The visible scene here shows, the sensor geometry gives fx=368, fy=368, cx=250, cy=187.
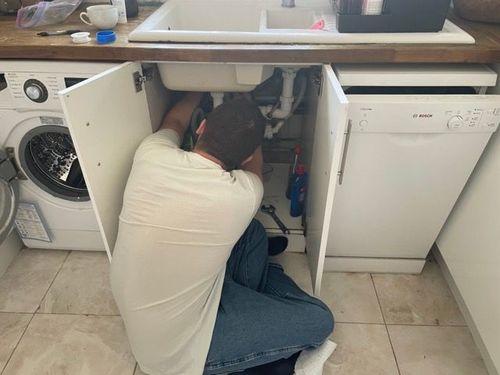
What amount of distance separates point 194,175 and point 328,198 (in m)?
0.39

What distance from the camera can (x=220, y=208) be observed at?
0.99 meters

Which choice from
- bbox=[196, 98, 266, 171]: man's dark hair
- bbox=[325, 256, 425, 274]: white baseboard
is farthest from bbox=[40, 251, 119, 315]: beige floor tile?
bbox=[325, 256, 425, 274]: white baseboard

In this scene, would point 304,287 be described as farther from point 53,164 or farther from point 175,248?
point 53,164

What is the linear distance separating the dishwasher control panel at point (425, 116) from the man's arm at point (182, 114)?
0.67m

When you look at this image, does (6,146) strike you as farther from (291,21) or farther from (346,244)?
(346,244)

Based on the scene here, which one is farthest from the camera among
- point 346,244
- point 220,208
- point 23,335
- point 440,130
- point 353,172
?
point 346,244

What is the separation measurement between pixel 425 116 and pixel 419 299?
0.76 metres

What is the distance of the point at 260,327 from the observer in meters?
1.07

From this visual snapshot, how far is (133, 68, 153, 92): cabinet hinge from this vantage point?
119cm

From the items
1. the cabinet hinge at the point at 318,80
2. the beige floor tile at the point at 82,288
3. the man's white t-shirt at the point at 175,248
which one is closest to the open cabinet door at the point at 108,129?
the man's white t-shirt at the point at 175,248

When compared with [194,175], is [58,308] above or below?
below

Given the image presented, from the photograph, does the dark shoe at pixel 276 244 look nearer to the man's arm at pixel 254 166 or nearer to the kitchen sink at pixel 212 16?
the man's arm at pixel 254 166

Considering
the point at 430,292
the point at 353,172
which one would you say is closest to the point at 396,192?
the point at 353,172

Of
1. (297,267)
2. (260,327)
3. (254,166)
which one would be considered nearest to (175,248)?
(260,327)
